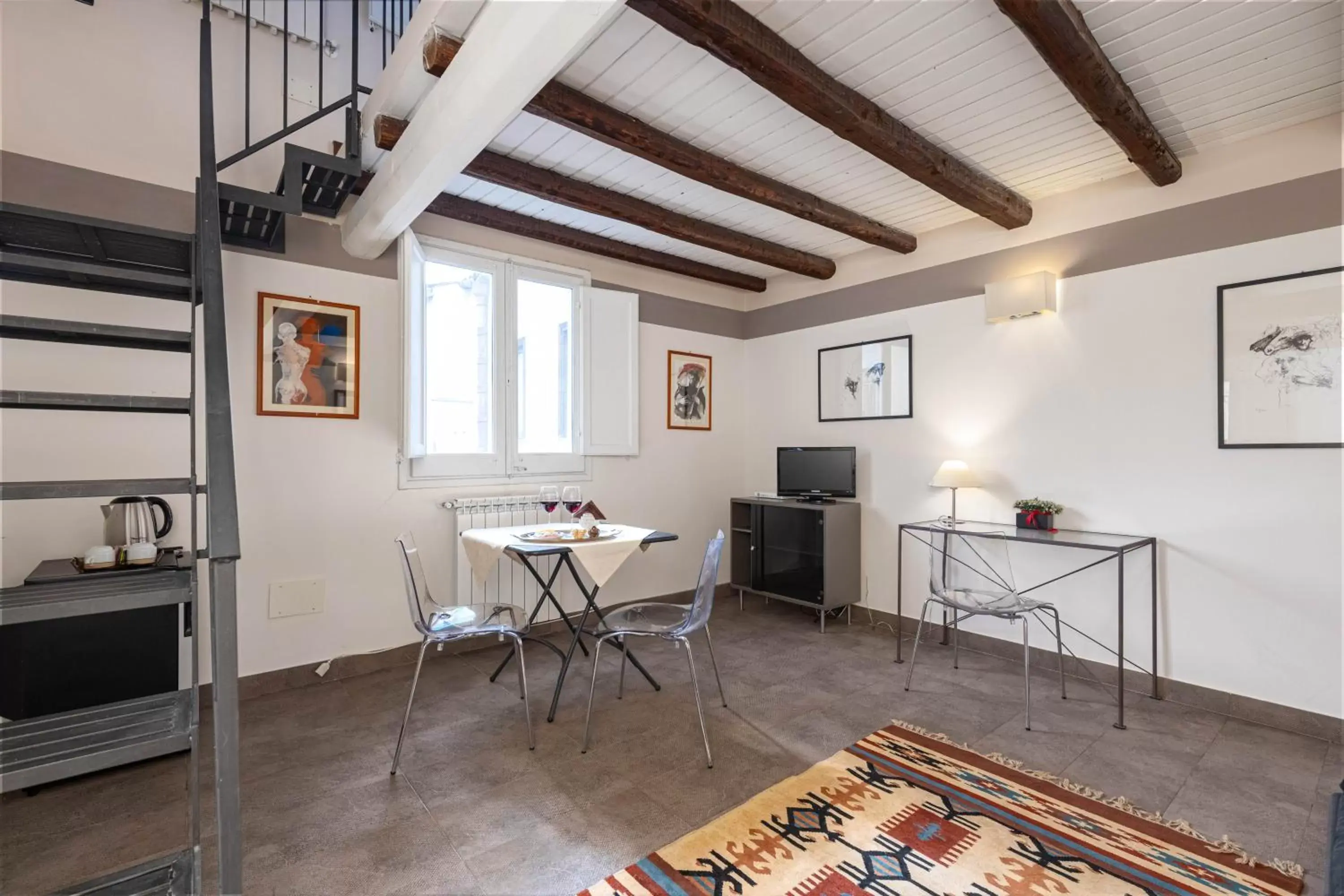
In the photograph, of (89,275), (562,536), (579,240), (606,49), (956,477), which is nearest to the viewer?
(89,275)

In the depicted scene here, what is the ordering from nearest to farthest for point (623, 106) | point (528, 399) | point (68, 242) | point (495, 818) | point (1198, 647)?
point (68, 242)
point (495, 818)
point (623, 106)
point (1198, 647)
point (528, 399)

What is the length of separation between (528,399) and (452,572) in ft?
4.24

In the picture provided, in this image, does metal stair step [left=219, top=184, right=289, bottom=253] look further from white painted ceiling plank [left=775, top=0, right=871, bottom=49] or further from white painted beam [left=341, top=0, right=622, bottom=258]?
white painted ceiling plank [left=775, top=0, right=871, bottom=49]

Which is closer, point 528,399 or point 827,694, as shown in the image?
point 827,694

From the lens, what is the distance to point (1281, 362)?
2.96 metres

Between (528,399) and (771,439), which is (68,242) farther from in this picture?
(771,439)

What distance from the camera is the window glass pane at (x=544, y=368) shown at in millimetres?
4312

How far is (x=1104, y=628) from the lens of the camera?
3.49 meters

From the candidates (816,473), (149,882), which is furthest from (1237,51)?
(149,882)

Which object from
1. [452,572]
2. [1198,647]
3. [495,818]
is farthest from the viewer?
[452,572]

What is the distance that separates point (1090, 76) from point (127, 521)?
446 centimetres

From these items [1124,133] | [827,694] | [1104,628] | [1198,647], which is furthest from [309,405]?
[1198,647]

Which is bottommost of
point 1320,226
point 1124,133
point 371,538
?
point 371,538

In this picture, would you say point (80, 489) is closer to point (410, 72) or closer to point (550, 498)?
point (410, 72)
